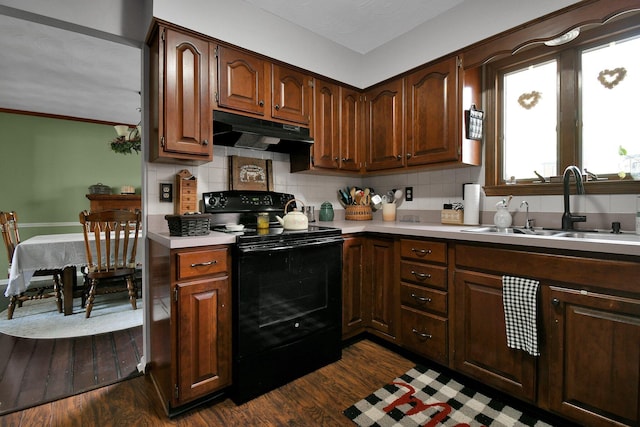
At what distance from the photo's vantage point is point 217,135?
2.20m

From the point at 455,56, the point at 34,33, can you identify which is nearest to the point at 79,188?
the point at 34,33

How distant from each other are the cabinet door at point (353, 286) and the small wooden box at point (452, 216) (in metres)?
0.68

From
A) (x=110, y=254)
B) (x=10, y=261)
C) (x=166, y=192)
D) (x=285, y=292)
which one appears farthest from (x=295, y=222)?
(x=10, y=261)

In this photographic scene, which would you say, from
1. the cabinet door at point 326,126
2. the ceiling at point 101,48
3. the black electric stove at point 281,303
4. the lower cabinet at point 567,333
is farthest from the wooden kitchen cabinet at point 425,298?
the ceiling at point 101,48

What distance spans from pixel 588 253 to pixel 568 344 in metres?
0.44

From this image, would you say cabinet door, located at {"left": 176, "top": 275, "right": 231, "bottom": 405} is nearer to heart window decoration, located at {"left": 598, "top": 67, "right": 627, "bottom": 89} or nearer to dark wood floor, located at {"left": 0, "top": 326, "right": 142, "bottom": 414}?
dark wood floor, located at {"left": 0, "top": 326, "right": 142, "bottom": 414}

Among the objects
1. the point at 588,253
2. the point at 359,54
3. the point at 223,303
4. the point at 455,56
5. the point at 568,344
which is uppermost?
the point at 359,54

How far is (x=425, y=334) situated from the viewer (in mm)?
2053

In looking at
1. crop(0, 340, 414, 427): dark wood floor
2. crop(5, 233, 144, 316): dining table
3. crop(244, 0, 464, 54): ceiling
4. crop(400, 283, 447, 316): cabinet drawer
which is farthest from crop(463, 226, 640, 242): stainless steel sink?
crop(5, 233, 144, 316): dining table

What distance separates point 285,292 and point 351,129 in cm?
167

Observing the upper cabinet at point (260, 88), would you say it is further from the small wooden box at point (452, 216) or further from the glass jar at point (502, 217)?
the glass jar at point (502, 217)

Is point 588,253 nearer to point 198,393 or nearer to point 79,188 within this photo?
point 198,393

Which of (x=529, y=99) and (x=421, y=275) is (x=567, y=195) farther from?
(x=421, y=275)

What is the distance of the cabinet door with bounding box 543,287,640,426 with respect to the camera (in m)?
1.29
